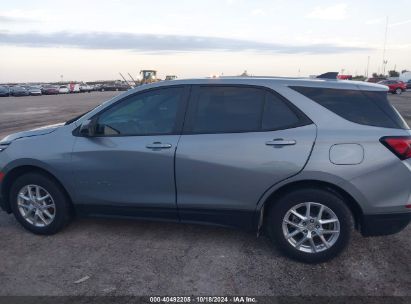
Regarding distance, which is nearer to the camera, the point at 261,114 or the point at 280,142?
the point at 280,142

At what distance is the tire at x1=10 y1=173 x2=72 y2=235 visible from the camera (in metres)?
4.20

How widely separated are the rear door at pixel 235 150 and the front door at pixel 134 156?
15 cm

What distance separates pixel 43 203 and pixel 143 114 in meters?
1.53

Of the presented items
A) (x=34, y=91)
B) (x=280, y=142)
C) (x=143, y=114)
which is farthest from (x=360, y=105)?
(x=34, y=91)

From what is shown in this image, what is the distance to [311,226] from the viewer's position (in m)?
3.57

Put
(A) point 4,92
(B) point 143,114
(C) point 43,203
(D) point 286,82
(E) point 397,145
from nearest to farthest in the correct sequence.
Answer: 1. (E) point 397,145
2. (D) point 286,82
3. (B) point 143,114
4. (C) point 43,203
5. (A) point 4,92

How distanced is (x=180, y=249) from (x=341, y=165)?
1782 millimetres

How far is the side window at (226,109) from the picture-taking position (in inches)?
144

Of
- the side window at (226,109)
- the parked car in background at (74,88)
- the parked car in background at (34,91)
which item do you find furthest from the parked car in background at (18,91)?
the side window at (226,109)

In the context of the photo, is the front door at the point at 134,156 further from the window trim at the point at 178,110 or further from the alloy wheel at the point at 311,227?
the alloy wheel at the point at 311,227

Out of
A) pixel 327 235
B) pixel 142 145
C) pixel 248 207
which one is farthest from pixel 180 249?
pixel 327 235

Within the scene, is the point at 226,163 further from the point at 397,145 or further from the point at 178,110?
the point at 397,145

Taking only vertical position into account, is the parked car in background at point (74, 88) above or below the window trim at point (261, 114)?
below

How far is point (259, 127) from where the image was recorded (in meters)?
3.59
